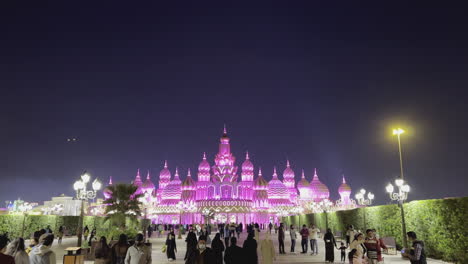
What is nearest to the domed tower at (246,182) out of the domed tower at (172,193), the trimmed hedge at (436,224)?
the domed tower at (172,193)

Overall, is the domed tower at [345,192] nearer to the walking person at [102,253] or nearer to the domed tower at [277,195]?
the domed tower at [277,195]

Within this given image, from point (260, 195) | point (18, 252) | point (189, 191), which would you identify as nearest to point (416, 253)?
point (18, 252)

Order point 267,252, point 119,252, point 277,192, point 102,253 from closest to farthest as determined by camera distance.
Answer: point 119,252, point 102,253, point 267,252, point 277,192

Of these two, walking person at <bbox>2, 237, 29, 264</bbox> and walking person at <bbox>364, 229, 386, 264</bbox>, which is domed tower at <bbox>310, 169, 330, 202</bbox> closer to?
walking person at <bbox>364, 229, 386, 264</bbox>

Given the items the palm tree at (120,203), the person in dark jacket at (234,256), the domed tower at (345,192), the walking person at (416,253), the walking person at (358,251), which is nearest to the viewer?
the person in dark jacket at (234,256)

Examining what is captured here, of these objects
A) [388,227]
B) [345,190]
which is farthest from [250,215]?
[388,227]

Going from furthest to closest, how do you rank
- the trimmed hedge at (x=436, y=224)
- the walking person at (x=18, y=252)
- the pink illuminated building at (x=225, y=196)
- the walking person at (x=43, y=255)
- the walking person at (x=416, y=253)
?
1. the pink illuminated building at (x=225, y=196)
2. the trimmed hedge at (x=436, y=224)
3. the walking person at (x=416, y=253)
4. the walking person at (x=43, y=255)
5. the walking person at (x=18, y=252)

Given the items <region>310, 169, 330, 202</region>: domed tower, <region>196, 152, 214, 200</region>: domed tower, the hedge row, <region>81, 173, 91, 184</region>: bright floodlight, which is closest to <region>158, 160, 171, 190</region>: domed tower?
<region>196, 152, 214, 200</region>: domed tower

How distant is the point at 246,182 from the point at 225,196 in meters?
6.55

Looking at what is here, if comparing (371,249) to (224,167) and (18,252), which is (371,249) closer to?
(18,252)

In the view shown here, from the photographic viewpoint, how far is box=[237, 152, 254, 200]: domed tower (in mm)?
85562

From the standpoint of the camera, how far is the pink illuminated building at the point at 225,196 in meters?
79.1

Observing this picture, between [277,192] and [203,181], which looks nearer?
[203,181]

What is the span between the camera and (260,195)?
85.4m
